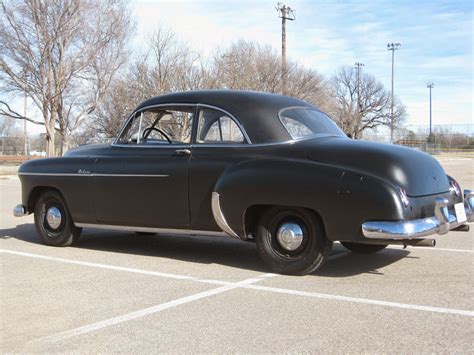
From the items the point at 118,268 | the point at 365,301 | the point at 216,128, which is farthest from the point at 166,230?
the point at 365,301

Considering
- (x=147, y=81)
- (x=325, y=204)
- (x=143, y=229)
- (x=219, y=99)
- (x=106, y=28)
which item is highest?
(x=106, y=28)

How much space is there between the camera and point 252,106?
18.7 feet

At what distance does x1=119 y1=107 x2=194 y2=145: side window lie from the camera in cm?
635

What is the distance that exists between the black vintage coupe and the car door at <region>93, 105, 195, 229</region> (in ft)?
0.04

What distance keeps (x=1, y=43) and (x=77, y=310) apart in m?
27.7

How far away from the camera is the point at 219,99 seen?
19.4 ft

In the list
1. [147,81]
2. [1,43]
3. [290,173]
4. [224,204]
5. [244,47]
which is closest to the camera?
[290,173]

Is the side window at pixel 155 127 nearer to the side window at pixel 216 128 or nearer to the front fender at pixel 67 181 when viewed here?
the side window at pixel 216 128

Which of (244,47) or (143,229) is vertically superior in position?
(244,47)

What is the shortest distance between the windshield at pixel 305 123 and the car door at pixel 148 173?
108 centimetres

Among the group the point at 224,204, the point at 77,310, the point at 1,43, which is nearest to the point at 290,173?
the point at 224,204

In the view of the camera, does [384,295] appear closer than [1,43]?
Yes

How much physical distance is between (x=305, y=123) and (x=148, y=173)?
70.0 inches

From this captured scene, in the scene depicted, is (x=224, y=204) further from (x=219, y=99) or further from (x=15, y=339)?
(x=15, y=339)
